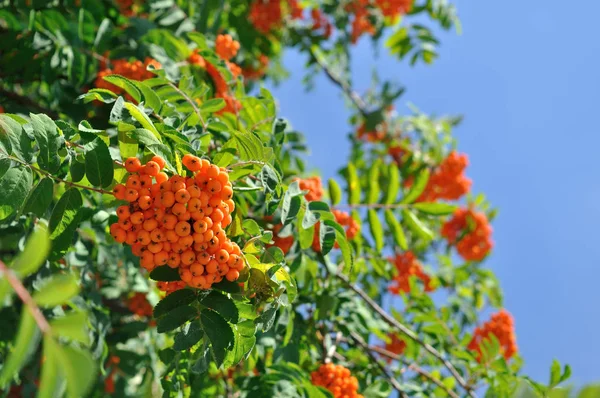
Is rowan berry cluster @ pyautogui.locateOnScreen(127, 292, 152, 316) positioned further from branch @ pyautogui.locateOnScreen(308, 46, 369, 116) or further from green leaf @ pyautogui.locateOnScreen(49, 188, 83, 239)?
branch @ pyautogui.locateOnScreen(308, 46, 369, 116)

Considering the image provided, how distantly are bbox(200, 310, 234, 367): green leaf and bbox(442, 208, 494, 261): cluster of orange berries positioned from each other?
4.70 meters

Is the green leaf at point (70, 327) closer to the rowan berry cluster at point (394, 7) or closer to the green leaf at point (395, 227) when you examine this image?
the green leaf at point (395, 227)

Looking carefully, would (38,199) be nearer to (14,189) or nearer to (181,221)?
(14,189)

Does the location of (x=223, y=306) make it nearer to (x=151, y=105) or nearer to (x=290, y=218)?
(x=290, y=218)

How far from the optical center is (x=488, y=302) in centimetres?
669

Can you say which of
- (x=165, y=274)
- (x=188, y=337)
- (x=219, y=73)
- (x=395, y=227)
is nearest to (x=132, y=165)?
(x=165, y=274)

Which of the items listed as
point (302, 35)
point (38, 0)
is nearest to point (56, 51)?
point (38, 0)

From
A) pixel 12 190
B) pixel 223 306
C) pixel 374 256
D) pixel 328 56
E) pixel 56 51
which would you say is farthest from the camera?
pixel 328 56

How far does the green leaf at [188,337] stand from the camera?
80.8 inches

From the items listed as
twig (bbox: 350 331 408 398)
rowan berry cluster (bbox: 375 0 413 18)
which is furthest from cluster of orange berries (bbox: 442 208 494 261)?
twig (bbox: 350 331 408 398)

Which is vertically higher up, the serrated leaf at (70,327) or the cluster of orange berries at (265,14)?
the cluster of orange berries at (265,14)

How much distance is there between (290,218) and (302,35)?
4483 mm

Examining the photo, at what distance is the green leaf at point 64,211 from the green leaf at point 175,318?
17.8 inches

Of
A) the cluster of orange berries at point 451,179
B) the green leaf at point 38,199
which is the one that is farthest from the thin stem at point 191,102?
the cluster of orange berries at point 451,179
